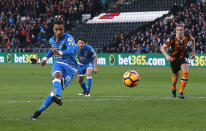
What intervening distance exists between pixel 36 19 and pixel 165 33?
18484 millimetres

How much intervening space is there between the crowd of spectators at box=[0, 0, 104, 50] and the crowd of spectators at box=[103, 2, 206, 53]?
365 inches

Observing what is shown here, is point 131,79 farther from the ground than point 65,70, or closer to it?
closer to it

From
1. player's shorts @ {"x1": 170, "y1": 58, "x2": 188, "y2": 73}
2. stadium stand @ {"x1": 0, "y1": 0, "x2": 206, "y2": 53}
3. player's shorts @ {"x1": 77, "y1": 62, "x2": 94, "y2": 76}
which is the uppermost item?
player's shorts @ {"x1": 170, "y1": 58, "x2": 188, "y2": 73}

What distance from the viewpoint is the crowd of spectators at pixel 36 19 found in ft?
168

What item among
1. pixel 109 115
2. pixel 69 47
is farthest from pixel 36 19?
pixel 69 47

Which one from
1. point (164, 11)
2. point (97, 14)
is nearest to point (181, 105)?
point (164, 11)

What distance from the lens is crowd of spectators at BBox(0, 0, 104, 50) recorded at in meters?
51.2

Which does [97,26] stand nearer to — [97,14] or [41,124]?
[97,14]

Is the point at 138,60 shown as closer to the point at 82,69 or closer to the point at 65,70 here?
the point at 82,69

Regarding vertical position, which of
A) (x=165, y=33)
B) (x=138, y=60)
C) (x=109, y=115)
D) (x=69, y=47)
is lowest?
(x=138, y=60)

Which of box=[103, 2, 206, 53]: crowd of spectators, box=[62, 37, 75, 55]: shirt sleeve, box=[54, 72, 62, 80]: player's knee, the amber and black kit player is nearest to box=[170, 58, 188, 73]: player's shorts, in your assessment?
the amber and black kit player

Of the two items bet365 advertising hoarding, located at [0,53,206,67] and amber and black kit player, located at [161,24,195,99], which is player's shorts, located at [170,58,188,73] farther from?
bet365 advertising hoarding, located at [0,53,206,67]

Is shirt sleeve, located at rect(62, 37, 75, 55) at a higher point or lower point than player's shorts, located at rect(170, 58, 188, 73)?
higher

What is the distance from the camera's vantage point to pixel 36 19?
5309 centimetres
